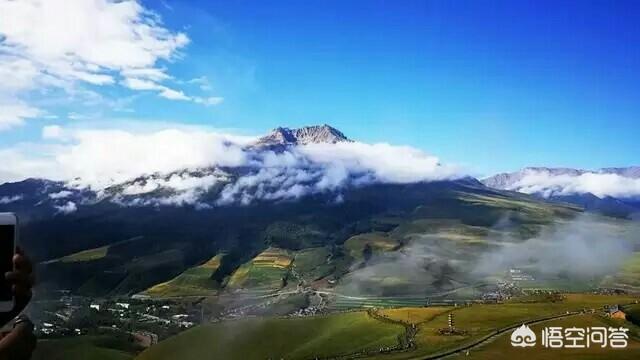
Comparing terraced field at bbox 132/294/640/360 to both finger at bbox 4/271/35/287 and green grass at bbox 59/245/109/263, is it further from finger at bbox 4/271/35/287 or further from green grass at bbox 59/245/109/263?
green grass at bbox 59/245/109/263

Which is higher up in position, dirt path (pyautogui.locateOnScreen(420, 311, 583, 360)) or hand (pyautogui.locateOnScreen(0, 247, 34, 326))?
hand (pyautogui.locateOnScreen(0, 247, 34, 326))

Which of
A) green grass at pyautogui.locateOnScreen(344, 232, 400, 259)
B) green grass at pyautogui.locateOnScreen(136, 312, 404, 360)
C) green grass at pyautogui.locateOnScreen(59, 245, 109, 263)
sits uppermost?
green grass at pyautogui.locateOnScreen(344, 232, 400, 259)

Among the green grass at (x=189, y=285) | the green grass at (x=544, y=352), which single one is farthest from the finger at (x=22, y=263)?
the green grass at (x=189, y=285)

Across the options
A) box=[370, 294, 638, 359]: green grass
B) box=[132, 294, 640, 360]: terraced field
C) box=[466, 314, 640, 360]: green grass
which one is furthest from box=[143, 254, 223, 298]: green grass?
box=[466, 314, 640, 360]: green grass

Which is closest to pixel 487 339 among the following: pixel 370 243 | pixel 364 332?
pixel 364 332

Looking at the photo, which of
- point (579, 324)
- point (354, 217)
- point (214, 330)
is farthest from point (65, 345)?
point (354, 217)

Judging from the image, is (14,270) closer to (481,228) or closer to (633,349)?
(633,349)
